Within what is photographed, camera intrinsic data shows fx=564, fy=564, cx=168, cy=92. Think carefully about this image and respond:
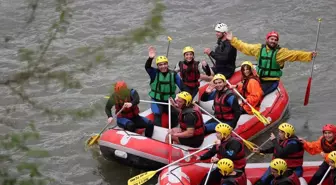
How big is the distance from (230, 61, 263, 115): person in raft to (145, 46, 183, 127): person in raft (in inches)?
39.9

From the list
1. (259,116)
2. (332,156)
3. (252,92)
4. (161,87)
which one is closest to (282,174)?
(332,156)

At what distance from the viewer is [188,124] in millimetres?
7867

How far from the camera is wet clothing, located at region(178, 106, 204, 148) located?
785cm

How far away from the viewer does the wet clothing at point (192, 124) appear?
7848mm

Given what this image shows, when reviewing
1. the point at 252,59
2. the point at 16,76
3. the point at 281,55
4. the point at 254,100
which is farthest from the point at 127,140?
the point at 252,59

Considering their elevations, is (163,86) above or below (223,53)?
below

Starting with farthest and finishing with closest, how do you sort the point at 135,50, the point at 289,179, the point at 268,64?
the point at 135,50
the point at 268,64
the point at 289,179

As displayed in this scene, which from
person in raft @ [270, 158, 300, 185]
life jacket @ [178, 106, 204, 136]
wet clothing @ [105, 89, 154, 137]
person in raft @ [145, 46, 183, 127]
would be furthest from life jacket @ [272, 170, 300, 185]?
person in raft @ [145, 46, 183, 127]

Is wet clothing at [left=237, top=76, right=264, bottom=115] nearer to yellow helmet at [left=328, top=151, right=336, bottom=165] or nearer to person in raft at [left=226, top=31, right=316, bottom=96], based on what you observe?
person in raft at [left=226, top=31, right=316, bottom=96]

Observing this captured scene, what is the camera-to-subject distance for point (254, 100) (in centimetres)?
877

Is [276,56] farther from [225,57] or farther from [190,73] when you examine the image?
[190,73]

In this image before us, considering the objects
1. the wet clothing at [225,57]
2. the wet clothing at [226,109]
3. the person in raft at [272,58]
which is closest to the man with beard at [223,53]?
the wet clothing at [225,57]

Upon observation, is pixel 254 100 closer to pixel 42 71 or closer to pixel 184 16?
pixel 42 71

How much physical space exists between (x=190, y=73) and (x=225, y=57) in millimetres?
827
